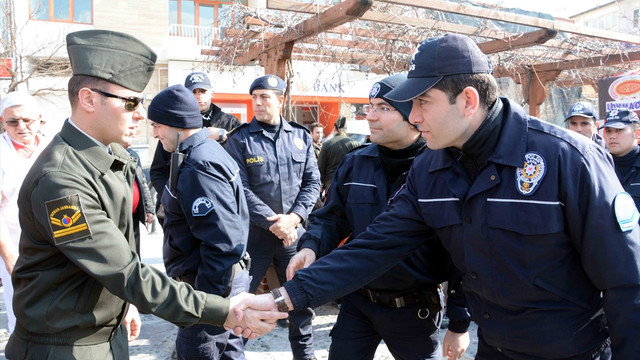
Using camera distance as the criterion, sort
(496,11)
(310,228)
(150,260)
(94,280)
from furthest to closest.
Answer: (150,260), (496,11), (310,228), (94,280)

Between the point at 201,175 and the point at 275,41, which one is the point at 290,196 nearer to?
the point at 201,175

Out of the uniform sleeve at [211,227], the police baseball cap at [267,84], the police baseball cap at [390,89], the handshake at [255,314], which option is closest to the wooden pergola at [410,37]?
the police baseball cap at [267,84]

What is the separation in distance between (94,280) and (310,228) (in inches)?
57.1

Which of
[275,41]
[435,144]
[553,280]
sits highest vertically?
[275,41]

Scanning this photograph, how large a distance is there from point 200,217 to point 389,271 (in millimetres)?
1105

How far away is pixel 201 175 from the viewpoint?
9.27ft

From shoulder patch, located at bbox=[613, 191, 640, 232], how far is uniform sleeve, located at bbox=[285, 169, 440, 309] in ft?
2.80

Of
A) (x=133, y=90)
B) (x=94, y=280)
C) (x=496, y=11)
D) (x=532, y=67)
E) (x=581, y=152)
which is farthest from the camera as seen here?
(x=532, y=67)

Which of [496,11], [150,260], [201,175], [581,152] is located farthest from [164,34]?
[581,152]

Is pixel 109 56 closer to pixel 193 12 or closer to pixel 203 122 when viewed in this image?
pixel 203 122

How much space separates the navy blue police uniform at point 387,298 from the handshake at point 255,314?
1.70 ft

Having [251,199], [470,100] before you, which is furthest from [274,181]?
[470,100]

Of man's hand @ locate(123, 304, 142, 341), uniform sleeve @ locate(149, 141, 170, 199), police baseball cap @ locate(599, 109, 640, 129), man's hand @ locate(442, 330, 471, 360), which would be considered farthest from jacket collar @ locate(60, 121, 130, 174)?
police baseball cap @ locate(599, 109, 640, 129)

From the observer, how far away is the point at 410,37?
7066 millimetres
